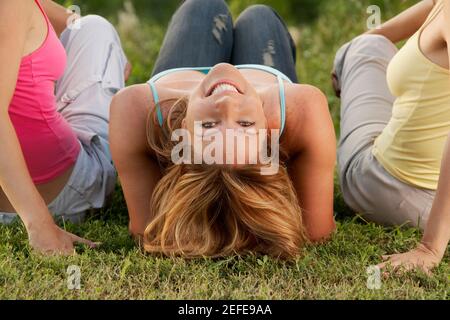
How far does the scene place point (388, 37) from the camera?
4164 mm

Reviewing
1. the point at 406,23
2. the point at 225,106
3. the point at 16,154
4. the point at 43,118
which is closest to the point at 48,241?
the point at 16,154

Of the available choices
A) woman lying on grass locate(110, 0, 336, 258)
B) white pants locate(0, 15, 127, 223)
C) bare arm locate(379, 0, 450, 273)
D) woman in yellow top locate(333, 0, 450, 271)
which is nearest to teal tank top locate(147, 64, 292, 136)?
woman lying on grass locate(110, 0, 336, 258)

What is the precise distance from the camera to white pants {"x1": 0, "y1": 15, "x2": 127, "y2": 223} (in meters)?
3.39

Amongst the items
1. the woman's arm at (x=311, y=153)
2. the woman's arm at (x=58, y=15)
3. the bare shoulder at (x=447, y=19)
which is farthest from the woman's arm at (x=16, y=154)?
the bare shoulder at (x=447, y=19)

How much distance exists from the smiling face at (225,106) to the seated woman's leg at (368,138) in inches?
28.6

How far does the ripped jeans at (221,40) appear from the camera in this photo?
12.6 feet

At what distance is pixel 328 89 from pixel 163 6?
135 inches

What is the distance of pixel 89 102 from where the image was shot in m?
3.69

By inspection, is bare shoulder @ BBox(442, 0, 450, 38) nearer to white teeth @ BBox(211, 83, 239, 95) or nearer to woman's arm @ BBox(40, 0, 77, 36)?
white teeth @ BBox(211, 83, 239, 95)

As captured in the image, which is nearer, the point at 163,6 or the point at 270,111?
the point at 270,111

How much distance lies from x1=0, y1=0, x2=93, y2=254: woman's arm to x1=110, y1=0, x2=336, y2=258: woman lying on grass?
0.34m

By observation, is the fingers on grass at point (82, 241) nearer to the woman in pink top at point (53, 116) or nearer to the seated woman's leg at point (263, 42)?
the woman in pink top at point (53, 116)
